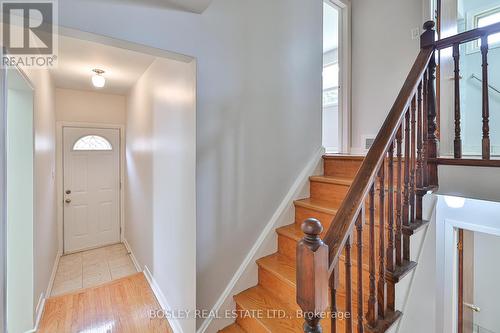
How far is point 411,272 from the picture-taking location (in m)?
1.32

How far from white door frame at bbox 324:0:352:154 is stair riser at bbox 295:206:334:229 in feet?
4.97

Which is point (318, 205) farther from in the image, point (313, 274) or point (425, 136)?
point (313, 274)

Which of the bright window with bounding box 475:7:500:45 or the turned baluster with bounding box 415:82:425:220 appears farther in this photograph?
the bright window with bounding box 475:7:500:45

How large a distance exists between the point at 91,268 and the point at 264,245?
9.99 feet

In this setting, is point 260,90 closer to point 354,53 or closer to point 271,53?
point 271,53

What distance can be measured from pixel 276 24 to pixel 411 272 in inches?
83.2

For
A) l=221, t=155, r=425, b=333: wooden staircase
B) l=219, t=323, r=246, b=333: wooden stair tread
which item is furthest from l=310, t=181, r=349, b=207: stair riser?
l=219, t=323, r=246, b=333: wooden stair tread

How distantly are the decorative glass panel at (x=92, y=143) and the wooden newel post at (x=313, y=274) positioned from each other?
14.9ft

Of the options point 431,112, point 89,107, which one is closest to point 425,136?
point 431,112

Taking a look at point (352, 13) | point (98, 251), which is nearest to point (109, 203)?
point (98, 251)

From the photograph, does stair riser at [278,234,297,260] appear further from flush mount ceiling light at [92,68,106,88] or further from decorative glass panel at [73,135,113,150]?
decorative glass panel at [73,135,113,150]

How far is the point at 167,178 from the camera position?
225cm

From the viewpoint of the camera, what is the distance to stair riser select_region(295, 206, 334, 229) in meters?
1.85

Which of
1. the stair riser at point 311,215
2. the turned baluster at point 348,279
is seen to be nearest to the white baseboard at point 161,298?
the stair riser at point 311,215
